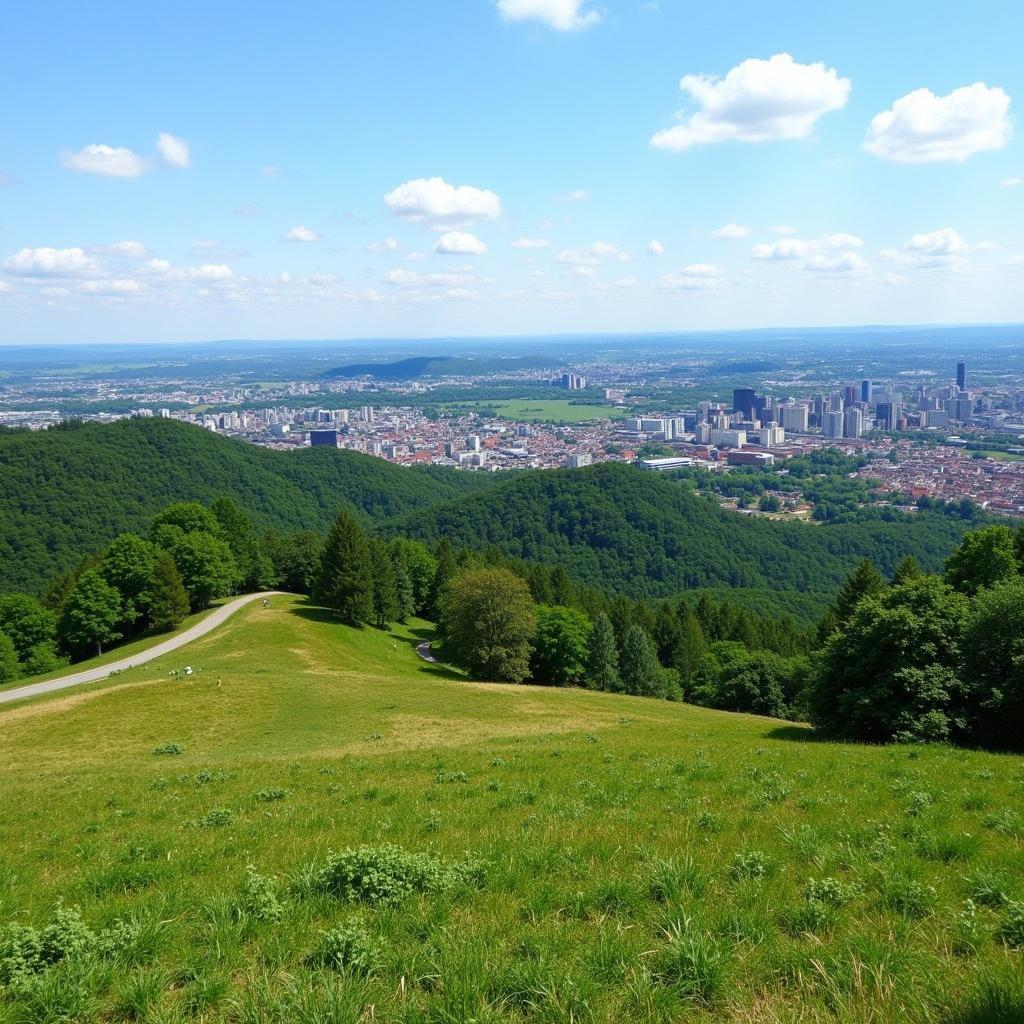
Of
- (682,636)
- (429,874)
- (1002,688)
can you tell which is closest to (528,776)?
(429,874)

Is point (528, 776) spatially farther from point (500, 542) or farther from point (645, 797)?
point (500, 542)

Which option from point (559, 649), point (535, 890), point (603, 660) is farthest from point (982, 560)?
point (535, 890)

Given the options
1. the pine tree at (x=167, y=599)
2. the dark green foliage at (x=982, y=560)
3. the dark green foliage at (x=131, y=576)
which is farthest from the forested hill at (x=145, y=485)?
the dark green foliage at (x=982, y=560)

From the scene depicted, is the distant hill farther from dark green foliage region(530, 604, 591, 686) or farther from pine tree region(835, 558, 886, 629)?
pine tree region(835, 558, 886, 629)

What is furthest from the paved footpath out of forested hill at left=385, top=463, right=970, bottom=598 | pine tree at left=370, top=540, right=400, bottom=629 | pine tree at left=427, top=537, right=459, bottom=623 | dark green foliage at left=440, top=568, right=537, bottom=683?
forested hill at left=385, top=463, right=970, bottom=598

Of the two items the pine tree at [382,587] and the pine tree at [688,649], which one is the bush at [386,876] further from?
the pine tree at [688,649]

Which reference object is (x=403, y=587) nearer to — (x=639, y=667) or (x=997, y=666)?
(x=639, y=667)
